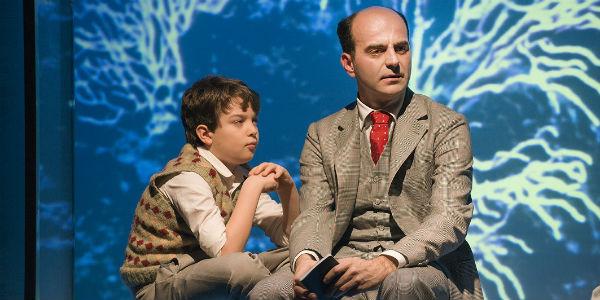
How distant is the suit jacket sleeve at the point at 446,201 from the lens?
3.56 m

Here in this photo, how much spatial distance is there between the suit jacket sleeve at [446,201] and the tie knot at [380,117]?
0.20 m

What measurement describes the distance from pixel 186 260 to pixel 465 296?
1002 millimetres

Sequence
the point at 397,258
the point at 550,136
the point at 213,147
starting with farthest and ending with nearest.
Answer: the point at 550,136 → the point at 213,147 → the point at 397,258

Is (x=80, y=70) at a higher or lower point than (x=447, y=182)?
higher

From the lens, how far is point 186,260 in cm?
396

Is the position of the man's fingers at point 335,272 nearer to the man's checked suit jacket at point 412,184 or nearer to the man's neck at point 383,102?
the man's checked suit jacket at point 412,184

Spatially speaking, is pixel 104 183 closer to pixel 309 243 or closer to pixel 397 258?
pixel 309 243

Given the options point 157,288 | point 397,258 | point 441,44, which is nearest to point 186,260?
point 157,288

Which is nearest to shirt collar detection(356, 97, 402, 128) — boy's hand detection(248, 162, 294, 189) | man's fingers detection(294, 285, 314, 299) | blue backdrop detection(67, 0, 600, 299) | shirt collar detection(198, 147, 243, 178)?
boy's hand detection(248, 162, 294, 189)

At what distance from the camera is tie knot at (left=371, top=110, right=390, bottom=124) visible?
13.0 ft

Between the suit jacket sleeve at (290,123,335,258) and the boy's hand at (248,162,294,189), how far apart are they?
0.23 ft

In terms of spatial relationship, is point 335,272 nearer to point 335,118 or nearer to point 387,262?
point 387,262

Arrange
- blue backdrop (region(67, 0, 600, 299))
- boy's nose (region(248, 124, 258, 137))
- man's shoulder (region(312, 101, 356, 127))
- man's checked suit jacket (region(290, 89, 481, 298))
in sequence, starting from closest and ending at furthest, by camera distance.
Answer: man's checked suit jacket (region(290, 89, 481, 298)) → man's shoulder (region(312, 101, 356, 127)) → boy's nose (region(248, 124, 258, 137)) → blue backdrop (region(67, 0, 600, 299))

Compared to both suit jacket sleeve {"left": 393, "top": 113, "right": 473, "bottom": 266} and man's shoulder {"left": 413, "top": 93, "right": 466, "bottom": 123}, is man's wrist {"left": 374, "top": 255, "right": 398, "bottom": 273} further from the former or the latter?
man's shoulder {"left": 413, "top": 93, "right": 466, "bottom": 123}
